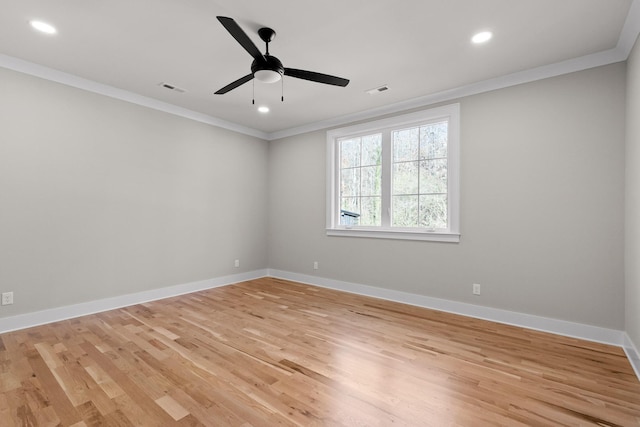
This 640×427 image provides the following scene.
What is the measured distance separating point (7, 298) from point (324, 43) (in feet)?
13.0

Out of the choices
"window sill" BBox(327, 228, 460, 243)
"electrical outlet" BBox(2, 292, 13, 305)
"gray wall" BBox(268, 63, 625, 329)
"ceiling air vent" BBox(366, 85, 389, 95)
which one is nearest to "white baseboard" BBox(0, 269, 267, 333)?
"electrical outlet" BBox(2, 292, 13, 305)

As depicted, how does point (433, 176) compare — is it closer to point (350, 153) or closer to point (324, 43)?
point (350, 153)

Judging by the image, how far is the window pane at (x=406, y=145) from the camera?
414 cm

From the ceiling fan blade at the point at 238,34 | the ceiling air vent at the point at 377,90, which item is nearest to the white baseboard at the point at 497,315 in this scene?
the ceiling air vent at the point at 377,90

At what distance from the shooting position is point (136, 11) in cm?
231

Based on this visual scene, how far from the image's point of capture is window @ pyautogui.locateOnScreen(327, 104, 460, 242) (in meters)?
3.82

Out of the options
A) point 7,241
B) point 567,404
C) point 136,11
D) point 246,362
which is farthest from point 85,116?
point 567,404

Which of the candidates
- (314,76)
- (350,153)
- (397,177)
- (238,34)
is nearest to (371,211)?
(397,177)

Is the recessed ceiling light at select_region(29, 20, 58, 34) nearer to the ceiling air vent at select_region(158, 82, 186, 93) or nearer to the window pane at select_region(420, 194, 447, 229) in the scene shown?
the ceiling air vent at select_region(158, 82, 186, 93)

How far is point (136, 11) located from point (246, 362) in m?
2.86

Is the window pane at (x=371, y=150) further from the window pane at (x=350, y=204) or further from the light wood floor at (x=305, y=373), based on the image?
the light wood floor at (x=305, y=373)

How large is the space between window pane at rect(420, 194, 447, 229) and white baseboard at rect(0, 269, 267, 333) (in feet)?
10.7

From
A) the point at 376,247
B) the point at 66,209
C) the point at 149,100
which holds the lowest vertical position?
the point at 376,247

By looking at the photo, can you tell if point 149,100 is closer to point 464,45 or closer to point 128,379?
point 128,379
